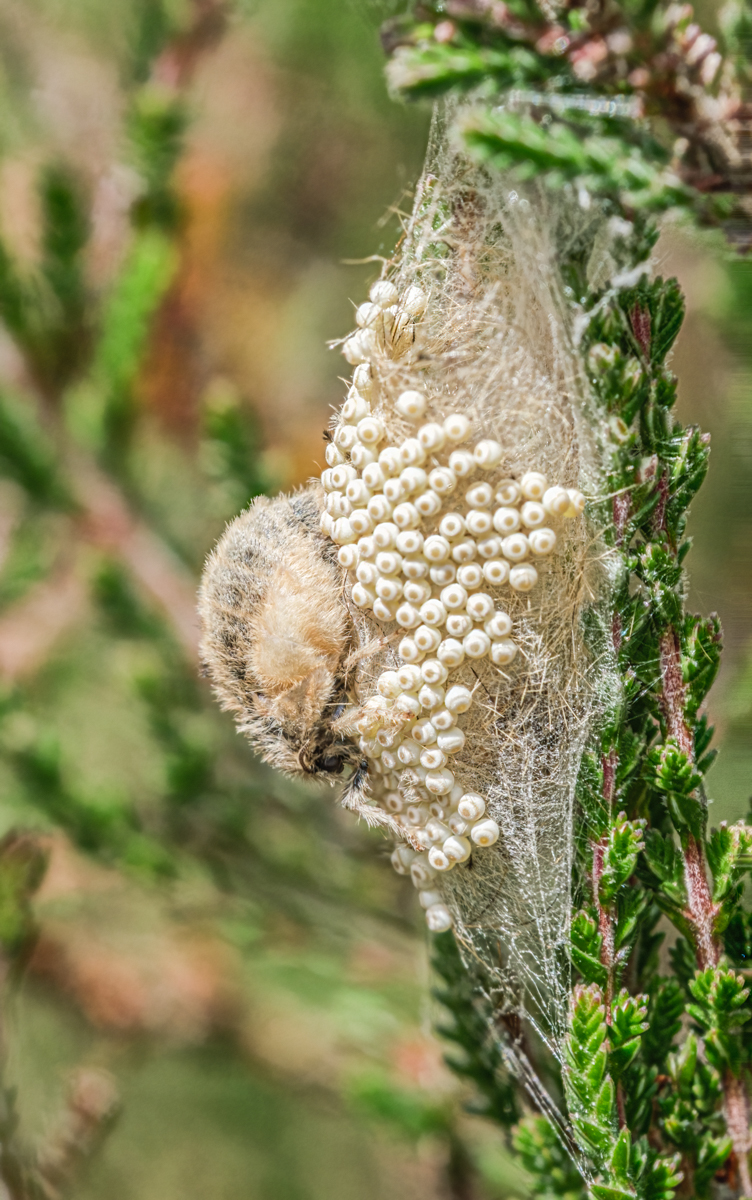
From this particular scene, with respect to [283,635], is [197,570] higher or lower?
higher

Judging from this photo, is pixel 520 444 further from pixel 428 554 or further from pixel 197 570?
pixel 197 570

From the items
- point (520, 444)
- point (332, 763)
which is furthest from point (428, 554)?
point (332, 763)

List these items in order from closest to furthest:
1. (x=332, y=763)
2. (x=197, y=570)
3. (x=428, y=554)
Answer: (x=428, y=554) < (x=332, y=763) < (x=197, y=570)

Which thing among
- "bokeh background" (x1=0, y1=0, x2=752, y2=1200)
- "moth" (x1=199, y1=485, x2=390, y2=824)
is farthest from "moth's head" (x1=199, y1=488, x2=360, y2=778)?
"bokeh background" (x1=0, y1=0, x2=752, y2=1200)

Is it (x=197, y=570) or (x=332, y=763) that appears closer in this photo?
(x=332, y=763)

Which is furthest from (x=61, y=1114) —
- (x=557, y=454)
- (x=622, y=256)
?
(x=622, y=256)

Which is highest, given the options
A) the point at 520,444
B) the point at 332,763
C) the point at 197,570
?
the point at 520,444

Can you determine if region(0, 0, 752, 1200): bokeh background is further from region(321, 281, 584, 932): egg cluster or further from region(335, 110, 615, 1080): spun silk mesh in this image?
region(321, 281, 584, 932): egg cluster
